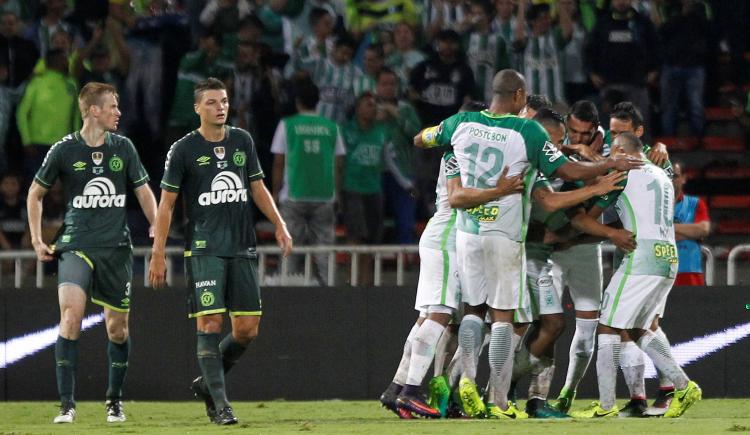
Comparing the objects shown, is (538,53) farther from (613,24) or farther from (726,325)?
(726,325)

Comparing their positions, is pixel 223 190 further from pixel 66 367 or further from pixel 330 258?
pixel 330 258

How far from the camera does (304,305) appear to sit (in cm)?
1267

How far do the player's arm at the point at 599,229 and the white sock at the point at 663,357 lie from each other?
0.66m

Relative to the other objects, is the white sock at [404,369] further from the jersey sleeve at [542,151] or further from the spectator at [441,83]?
the spectator at [441,83]

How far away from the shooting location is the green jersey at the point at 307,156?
1417 centimetres

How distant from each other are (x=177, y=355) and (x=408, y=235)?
10.8 feet

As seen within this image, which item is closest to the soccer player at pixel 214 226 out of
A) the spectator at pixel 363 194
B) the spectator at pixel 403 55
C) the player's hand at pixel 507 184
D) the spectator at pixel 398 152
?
the player's hand at pixel 507 184

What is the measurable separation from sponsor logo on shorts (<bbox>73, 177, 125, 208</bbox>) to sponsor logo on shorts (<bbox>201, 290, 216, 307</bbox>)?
1.26 meters

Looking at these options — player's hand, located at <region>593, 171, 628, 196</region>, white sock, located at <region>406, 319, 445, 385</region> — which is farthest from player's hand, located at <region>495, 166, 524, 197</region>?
white sock, located at <region>406, 319, 445, 385</region>

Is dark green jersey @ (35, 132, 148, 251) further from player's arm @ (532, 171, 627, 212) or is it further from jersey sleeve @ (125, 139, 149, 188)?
player's arm @ (532, 171, 627, 212)

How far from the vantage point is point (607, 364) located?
9.93 metres

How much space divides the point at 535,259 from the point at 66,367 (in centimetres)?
322

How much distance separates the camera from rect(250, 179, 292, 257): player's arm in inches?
378

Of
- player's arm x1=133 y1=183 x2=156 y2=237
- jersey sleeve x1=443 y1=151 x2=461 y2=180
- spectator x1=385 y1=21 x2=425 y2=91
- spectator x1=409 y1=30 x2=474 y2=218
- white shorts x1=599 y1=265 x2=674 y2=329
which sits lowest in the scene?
white shorts x1=599 y1=265 x2=674 y2=329
